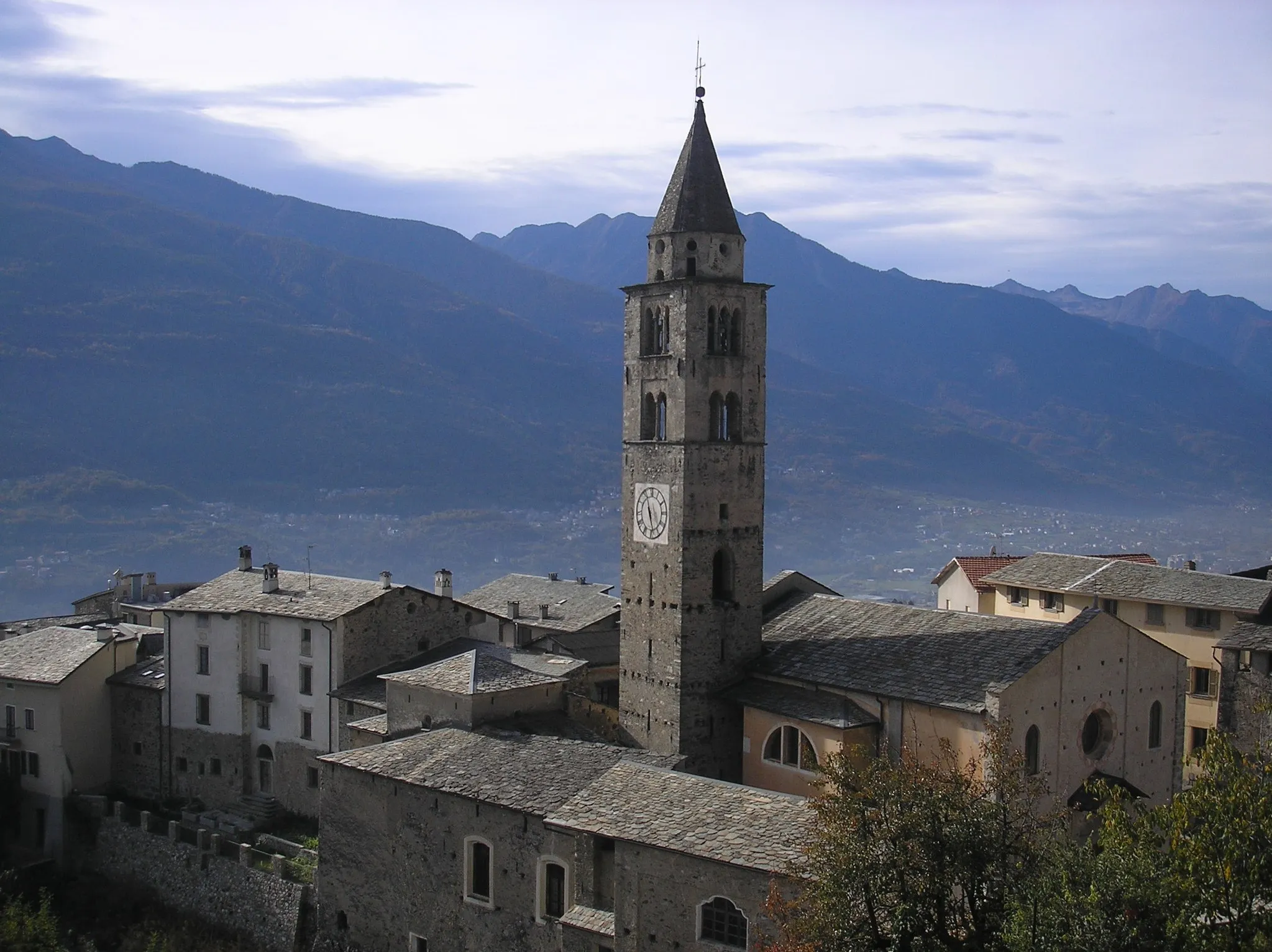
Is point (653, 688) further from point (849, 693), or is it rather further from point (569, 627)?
point (569, 627)

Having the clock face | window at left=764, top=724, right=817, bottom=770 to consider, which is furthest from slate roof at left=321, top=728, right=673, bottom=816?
the clock face

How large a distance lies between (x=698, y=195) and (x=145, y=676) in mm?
31298

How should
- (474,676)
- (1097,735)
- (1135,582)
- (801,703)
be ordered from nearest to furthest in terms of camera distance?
1. (1097,735)
2. (801,703)
3. (474,676)
4. (1135,582)

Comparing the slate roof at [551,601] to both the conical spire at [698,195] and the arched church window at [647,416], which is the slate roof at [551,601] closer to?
the arched church window at [647,416]

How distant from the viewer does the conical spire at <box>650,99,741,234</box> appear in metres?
43.1

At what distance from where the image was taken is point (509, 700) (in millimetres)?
41281

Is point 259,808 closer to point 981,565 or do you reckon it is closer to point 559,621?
point 559,621

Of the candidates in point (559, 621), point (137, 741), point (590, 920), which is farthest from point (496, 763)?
point (137, 741)

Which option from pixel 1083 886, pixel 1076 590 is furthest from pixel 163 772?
pixel 1083 886

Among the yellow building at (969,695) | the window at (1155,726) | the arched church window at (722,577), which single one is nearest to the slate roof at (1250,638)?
the yellow building at (969,695)

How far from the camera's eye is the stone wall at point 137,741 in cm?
5503

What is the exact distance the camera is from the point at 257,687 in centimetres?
5259

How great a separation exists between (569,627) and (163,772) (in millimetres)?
18071

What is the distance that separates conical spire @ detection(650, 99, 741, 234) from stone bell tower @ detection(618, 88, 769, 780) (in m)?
0.05
